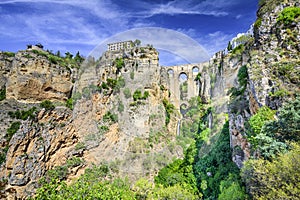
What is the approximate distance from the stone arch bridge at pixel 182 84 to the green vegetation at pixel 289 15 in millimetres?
22223

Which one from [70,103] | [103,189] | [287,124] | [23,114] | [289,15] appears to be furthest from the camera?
[70,103]

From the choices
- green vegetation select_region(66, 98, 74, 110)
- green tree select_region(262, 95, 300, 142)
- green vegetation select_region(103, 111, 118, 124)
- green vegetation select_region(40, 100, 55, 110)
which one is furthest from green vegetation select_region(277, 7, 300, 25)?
green vegetation select_region(40, 100, 55, 110)

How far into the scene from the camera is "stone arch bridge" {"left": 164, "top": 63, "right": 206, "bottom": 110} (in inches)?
1491

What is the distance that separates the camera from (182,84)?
39438 millimetres

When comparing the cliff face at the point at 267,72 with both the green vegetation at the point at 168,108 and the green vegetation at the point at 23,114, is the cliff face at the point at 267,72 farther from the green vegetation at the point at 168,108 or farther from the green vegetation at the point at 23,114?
the green vegetation at the point at 23,114

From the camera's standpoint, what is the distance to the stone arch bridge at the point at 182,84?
37.9m

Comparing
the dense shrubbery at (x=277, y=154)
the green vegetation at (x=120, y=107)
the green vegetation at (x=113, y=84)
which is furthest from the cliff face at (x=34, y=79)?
the dense shrubbery at (x=277, y=154)

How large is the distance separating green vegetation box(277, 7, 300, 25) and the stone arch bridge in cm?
2222

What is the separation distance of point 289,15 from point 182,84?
24.4m

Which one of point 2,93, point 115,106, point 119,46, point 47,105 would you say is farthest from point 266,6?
point 2,93

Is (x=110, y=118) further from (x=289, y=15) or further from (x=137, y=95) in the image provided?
(x=289, y=15)

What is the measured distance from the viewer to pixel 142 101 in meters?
29.3

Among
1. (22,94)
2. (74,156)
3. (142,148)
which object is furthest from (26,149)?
(142,148)

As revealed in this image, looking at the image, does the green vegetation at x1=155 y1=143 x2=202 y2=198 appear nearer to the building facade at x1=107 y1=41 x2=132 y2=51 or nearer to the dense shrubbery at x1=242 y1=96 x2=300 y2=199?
the dense shrubbery at x1=242 y1=96 x2=300 y2=199
